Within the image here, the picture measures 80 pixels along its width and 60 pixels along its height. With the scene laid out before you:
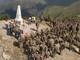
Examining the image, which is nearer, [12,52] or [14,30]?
[12,52]

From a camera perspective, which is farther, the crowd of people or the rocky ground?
the crowd of people

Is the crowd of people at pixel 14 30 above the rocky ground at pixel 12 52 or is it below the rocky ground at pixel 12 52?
above

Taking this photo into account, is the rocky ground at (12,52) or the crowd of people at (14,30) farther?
the crowd of people at (14,30)

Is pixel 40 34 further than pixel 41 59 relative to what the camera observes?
Yes

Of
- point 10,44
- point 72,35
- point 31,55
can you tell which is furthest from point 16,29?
point 72,35

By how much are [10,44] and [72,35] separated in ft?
49.0

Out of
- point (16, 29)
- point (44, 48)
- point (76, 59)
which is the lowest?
point (76, 59)

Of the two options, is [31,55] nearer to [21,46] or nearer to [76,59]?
[21,46]

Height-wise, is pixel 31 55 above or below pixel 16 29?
below

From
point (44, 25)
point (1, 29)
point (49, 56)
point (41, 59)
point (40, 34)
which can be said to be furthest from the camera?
point (44, 25)

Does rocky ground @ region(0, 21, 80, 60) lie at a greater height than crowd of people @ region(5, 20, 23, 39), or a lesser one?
lesser

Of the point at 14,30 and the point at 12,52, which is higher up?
the point at 14,30

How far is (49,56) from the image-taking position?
138 ft

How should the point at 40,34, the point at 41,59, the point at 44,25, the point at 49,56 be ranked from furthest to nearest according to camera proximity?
the point at 44,25 → the point at 40,34 → the point at 49,56 → the point at 41,59
